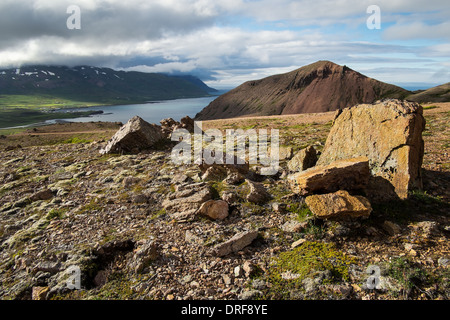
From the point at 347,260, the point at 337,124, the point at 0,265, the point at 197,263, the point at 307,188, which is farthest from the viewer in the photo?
the point at 337,124

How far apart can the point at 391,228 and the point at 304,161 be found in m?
4.57

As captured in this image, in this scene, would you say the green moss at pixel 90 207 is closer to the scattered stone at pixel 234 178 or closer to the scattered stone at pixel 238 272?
the scattered stone at pixel 234 178

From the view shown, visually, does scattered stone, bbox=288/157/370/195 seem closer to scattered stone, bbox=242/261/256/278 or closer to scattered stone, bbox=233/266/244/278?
scattered stone, bbox=242/261/256/278

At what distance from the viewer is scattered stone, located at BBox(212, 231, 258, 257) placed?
6.99 m

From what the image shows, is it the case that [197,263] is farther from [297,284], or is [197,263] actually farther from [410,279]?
[410,279]

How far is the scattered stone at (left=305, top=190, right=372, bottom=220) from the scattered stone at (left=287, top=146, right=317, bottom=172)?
131 inches

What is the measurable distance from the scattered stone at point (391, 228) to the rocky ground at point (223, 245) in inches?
1.1

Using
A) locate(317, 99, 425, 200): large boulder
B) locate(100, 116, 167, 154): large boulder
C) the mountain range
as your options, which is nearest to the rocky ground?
locate(317, 99, 425, 200): large boulder

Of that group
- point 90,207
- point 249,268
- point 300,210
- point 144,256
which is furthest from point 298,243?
point 90,207

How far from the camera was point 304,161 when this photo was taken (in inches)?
444
